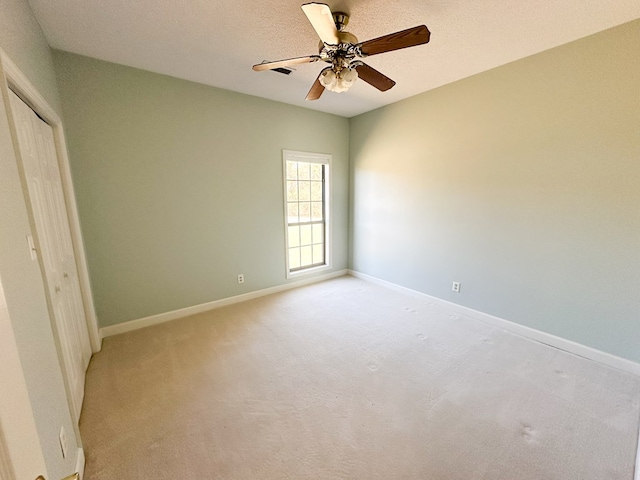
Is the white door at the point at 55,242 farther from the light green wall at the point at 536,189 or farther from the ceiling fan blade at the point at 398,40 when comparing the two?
the light green wall at the point at 536,189

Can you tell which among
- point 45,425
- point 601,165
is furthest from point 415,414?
point 601,165

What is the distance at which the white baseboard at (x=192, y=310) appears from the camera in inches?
107

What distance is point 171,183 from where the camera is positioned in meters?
2.87

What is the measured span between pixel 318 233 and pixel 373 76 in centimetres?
268

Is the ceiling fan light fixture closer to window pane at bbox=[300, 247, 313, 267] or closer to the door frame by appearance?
the door frame

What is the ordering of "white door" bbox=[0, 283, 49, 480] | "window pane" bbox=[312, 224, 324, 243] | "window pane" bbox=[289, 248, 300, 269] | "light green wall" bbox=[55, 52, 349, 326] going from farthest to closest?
"window pane" bbox=[312, 224, 324, 243], "window pane" bbox=[289, 248, 300, 269], "light green wall" bbox=[55, 52, 349, 326], "white door" bbox=[0, 283, 49, 480]

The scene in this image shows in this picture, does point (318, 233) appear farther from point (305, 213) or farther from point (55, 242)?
point (55, 242)

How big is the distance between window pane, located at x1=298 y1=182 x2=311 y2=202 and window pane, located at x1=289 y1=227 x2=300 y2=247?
0.48m

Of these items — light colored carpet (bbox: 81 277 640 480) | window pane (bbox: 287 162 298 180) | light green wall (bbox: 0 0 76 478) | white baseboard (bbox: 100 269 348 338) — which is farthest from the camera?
window pane (bbox: 287 162 298 180)

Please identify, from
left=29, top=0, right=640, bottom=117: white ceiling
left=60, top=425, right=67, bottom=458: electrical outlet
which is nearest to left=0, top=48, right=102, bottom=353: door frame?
left=29, top=0, right=640, bottom=117: white ceiling

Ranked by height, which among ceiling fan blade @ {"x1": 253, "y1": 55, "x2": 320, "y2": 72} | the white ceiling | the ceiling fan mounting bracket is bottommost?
ceiling fan blade @ {"x1": 253, "y1": 55, "x2": 320, "y2": 72}

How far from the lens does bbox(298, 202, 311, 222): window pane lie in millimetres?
4102

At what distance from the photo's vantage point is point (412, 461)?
1.44m

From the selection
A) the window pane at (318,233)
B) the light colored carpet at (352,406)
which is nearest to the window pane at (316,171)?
the window pane at (318,233)
